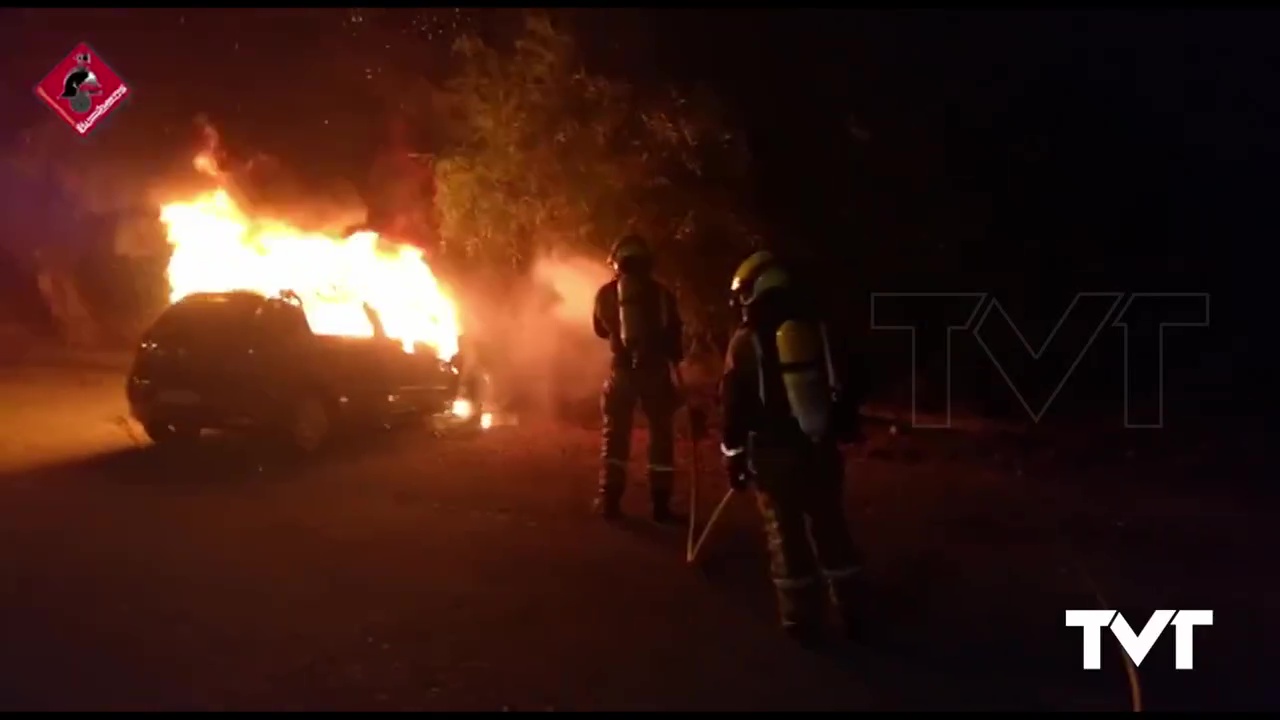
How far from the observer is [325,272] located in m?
16.5

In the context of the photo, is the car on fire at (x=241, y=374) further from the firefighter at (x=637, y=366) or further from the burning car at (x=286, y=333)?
the firefighter at (x=637, y=366)

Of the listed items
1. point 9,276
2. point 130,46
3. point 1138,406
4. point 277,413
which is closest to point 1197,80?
point 1138,406

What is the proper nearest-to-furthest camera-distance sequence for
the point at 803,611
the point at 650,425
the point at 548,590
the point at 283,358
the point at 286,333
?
the point at 803,611
the point at 548,590
the point at 650,425
the point at 283,358
the point at 286,333

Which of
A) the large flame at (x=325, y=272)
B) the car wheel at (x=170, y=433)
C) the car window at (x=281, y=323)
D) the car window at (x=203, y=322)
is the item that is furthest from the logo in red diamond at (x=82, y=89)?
the car window at (x=281, y=323)

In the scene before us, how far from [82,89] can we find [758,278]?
19.3m

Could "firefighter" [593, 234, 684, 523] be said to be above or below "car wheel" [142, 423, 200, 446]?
above

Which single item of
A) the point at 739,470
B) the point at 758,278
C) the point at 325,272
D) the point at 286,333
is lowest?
the point at 739,470

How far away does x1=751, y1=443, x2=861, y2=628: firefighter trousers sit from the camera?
21.9 ft

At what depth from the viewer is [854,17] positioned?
13078mm

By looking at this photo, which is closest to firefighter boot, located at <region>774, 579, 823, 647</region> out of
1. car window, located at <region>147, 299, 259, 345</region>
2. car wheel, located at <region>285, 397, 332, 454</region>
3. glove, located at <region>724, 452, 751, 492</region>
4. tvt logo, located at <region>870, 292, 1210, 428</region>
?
glove, located at <region>724, 452, 751, 492</region>

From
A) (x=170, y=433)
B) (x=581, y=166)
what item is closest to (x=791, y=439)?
(x=581, y=166)

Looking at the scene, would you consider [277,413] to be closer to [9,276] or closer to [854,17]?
[854,17]

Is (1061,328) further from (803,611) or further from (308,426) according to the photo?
(803,611)

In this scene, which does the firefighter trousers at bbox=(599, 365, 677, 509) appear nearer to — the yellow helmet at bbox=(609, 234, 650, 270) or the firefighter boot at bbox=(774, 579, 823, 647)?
the yellow helmet at bbox=(609, 234, 650, 270)
